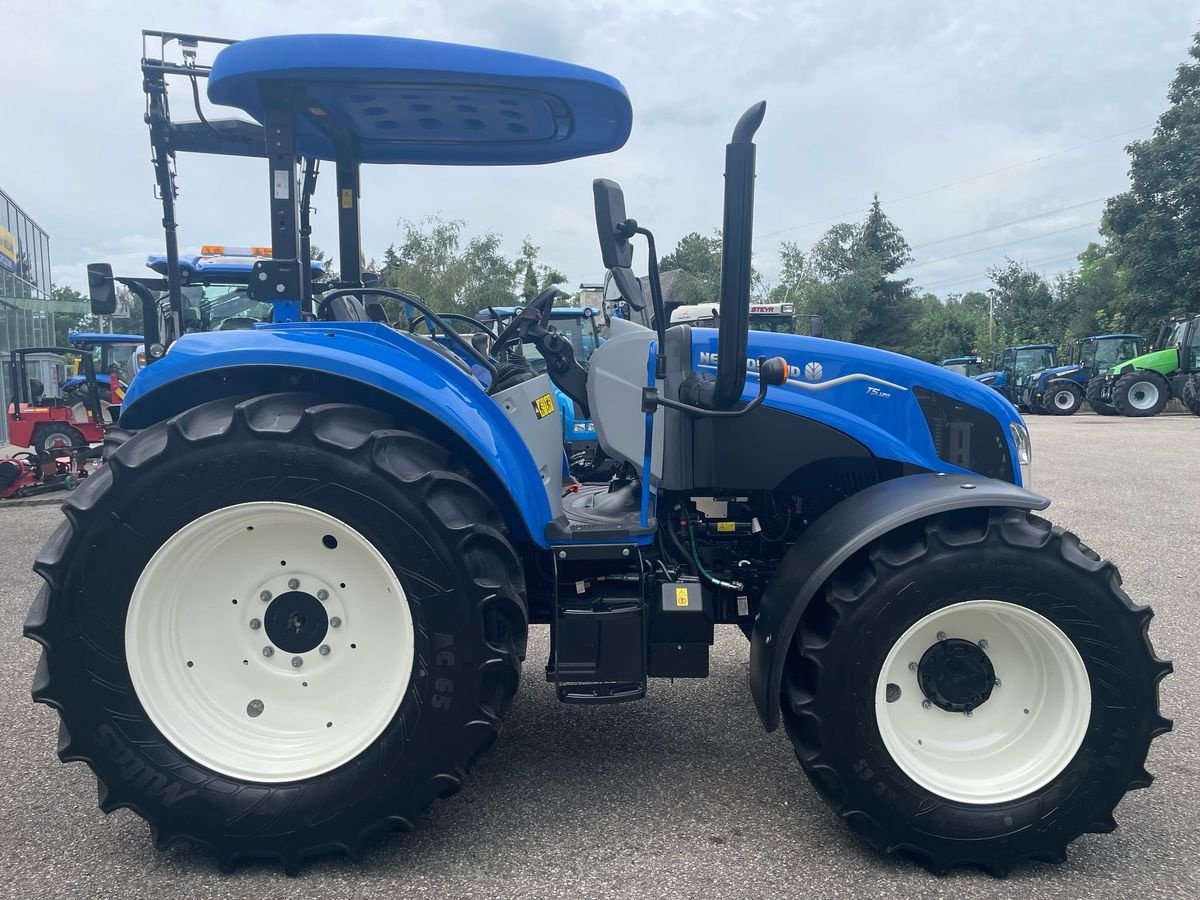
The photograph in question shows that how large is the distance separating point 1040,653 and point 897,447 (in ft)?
2.42

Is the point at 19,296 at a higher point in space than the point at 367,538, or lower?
higher

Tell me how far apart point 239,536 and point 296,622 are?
12.0 inches

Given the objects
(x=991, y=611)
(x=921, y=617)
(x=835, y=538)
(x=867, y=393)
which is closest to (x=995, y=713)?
(x=991, y=611)

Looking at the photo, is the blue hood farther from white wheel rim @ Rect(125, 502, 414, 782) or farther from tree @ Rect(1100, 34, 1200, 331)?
tree @ Rect(1100, 34, 1200, 331)

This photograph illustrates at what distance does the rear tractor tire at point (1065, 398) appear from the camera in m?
23.4

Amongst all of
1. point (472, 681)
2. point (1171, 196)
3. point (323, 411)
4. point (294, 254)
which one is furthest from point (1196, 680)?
point (1171, 196)

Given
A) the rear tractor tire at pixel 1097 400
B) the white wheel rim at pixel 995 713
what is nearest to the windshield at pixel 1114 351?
the rear tractor tire at pixel 1097 400

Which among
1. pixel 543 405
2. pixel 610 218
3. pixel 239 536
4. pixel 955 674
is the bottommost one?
pixel 955 674

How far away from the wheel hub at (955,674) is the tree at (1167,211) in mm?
29070

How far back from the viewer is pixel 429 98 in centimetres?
266

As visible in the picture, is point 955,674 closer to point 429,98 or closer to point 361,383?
point 361,383

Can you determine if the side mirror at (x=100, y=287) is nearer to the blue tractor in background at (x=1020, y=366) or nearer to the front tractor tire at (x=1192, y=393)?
the front tractor tire at (x=1192, y=393)

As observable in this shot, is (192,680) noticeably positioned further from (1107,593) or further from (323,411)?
(1107,593)

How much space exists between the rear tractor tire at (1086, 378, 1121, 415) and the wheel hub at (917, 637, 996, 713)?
2224cm
